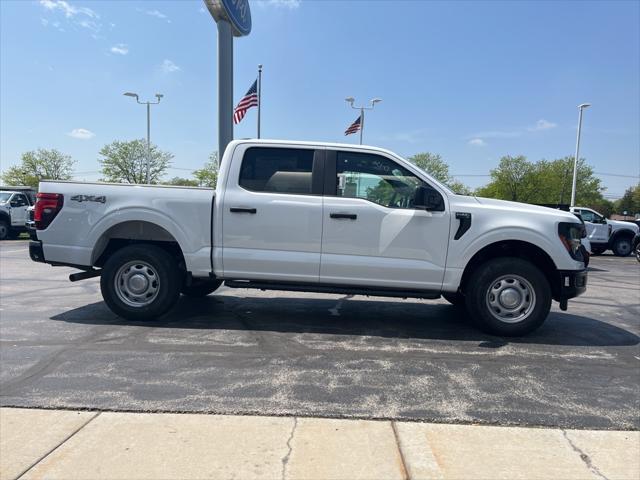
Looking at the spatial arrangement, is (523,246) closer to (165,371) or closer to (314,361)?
(314,361)

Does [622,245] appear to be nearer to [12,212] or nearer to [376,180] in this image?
[376,180]

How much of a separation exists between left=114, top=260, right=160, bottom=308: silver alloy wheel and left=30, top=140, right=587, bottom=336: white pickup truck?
14 millimetres

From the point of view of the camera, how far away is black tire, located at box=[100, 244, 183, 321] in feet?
17.4

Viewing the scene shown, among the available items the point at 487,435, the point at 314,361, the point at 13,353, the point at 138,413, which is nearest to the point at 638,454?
the point at 487,435

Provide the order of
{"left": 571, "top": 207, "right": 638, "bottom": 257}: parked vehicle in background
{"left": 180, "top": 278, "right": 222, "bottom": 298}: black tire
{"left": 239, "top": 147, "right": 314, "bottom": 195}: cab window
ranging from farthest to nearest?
{"left": 571, "top": 207, "right": 638, "bottom": 257}: parked vehicle in background, {"left": 180, "top": 278, "right": 222, "bottom": 298}: black tire, {"left": 239, "top": 147, "right": 314, "bottom": 195}: cab window

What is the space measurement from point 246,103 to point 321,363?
1760cm

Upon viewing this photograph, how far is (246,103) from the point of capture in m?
19.9

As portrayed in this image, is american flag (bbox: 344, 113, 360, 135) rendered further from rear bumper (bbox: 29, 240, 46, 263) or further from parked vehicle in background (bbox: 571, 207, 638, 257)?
rear bumper (bbox: 29, 240, 46, 263)

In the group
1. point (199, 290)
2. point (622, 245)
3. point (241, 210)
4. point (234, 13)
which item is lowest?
point (199, 290)

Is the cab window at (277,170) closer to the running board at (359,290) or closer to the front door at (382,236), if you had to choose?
the front door at (382,236)

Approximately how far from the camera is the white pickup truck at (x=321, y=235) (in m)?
4.98

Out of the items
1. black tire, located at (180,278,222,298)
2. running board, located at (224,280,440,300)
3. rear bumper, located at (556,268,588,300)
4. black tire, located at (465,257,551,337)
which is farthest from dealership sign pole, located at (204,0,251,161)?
rear bumper, located at (556,268,588,300)

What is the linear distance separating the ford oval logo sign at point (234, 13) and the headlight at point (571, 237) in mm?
13110

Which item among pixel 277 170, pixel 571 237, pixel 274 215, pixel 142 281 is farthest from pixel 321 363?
A: pixel 571 237
